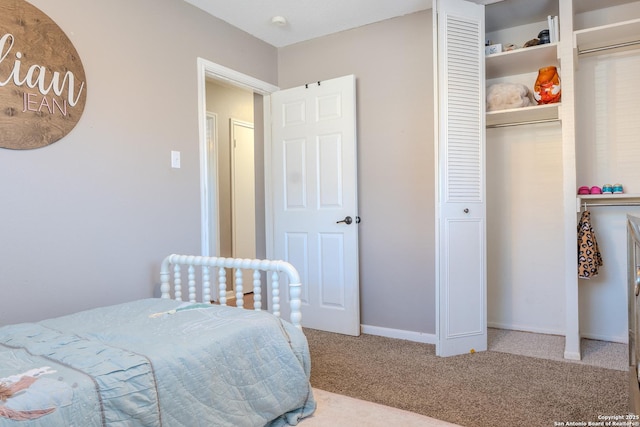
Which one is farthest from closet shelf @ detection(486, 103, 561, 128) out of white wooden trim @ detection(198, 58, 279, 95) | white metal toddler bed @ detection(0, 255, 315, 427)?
white metal toddler bed @ detection(0, 255, 315, 427)

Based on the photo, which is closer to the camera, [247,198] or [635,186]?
[635,186]

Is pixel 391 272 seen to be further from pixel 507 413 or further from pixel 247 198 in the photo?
pixel 247 198

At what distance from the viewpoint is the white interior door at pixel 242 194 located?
4500mm

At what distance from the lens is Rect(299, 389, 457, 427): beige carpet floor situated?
174cm

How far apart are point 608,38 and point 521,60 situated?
19.4 inches

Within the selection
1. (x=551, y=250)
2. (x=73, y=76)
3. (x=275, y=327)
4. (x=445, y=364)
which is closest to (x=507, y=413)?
(x=445, y=364)

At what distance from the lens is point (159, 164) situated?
2.46 m

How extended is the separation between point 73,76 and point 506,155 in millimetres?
2905

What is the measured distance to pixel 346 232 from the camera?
3.08 metres

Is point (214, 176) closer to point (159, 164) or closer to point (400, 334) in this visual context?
point (159, 164)

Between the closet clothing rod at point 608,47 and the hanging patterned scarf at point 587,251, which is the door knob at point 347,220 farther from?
the closet clothing rod at point 608,47

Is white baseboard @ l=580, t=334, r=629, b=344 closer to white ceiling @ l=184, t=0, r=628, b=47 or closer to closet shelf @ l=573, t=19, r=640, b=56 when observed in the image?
closet shelf @ l=573, t=19, r=640, b=56

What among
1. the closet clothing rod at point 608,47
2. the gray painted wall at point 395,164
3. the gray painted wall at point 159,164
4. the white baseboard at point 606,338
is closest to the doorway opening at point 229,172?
the gray painted wall at point 159,164

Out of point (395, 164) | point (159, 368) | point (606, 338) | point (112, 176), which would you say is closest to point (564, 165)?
point (395, 164)
